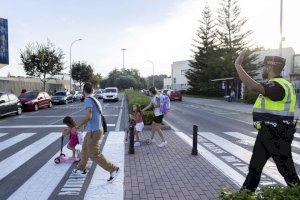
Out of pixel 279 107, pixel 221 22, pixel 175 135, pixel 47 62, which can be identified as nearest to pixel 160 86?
pixel 221 22

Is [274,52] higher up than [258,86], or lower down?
higher up

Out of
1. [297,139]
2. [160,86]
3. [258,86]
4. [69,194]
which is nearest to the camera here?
[258,86]

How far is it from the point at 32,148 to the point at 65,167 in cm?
273

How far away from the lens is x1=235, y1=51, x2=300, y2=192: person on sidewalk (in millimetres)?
3793

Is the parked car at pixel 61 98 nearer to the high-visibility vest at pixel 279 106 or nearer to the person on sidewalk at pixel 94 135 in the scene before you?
the person on sidewalk at pixel 94 135

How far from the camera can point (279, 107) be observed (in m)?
3.81

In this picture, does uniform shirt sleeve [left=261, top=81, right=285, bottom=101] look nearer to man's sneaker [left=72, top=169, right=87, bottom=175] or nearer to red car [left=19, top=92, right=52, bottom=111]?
man's sneaker [left=72, top=169, right=87, bottom=175]

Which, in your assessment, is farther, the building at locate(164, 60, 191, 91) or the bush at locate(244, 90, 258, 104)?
the building at locate(164, 60, 191, 91)

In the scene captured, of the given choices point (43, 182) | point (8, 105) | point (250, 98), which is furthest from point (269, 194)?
point (250, 98)

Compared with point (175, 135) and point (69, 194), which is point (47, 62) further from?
point (69, 194)

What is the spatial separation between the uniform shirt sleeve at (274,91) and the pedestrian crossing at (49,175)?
9.57 ft

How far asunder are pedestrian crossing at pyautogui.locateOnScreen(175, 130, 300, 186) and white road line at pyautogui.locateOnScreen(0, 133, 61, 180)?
167 inches

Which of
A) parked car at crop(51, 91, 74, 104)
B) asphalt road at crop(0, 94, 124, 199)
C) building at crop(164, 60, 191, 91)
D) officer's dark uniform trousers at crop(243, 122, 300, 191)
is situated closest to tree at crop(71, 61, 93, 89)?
building at crop(164, 60, 191, 91)

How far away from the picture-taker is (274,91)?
147 inches
